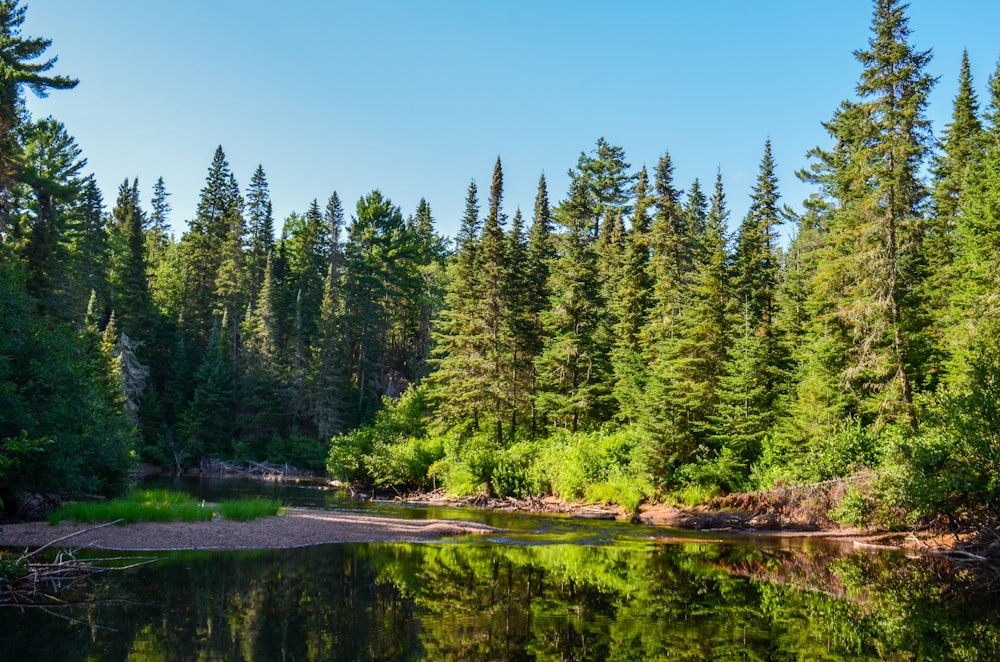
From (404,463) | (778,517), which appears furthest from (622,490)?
(404,463)

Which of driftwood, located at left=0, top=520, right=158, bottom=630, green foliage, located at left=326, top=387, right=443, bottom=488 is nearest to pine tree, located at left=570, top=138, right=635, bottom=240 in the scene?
green foliage, located at left=326, top=387, right=443, bottom=488

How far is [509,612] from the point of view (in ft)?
39.8

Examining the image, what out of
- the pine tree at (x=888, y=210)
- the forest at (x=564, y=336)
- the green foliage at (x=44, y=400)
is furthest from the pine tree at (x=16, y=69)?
the pine tree at (x=888, y=210)

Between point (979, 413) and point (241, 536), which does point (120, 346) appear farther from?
point (979, 413)

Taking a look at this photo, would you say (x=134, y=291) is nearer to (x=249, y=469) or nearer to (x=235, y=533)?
(x=249, y=469)

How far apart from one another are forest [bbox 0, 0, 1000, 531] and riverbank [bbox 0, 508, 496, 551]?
2027 millimetres

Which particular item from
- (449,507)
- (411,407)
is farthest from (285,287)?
(449,507)

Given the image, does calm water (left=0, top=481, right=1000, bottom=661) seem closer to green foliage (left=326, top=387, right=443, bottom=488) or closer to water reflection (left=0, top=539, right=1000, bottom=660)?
water reflection (left=0, top=539, right=1000, bottom=660)

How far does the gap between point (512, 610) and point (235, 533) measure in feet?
36.8

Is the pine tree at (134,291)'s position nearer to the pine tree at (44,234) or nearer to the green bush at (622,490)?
the pine tree at (44,234)

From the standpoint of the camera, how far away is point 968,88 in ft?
147

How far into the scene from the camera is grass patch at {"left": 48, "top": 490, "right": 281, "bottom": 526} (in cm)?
1909

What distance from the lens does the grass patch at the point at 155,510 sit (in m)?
19.1

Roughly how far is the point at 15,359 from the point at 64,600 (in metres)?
11.2
